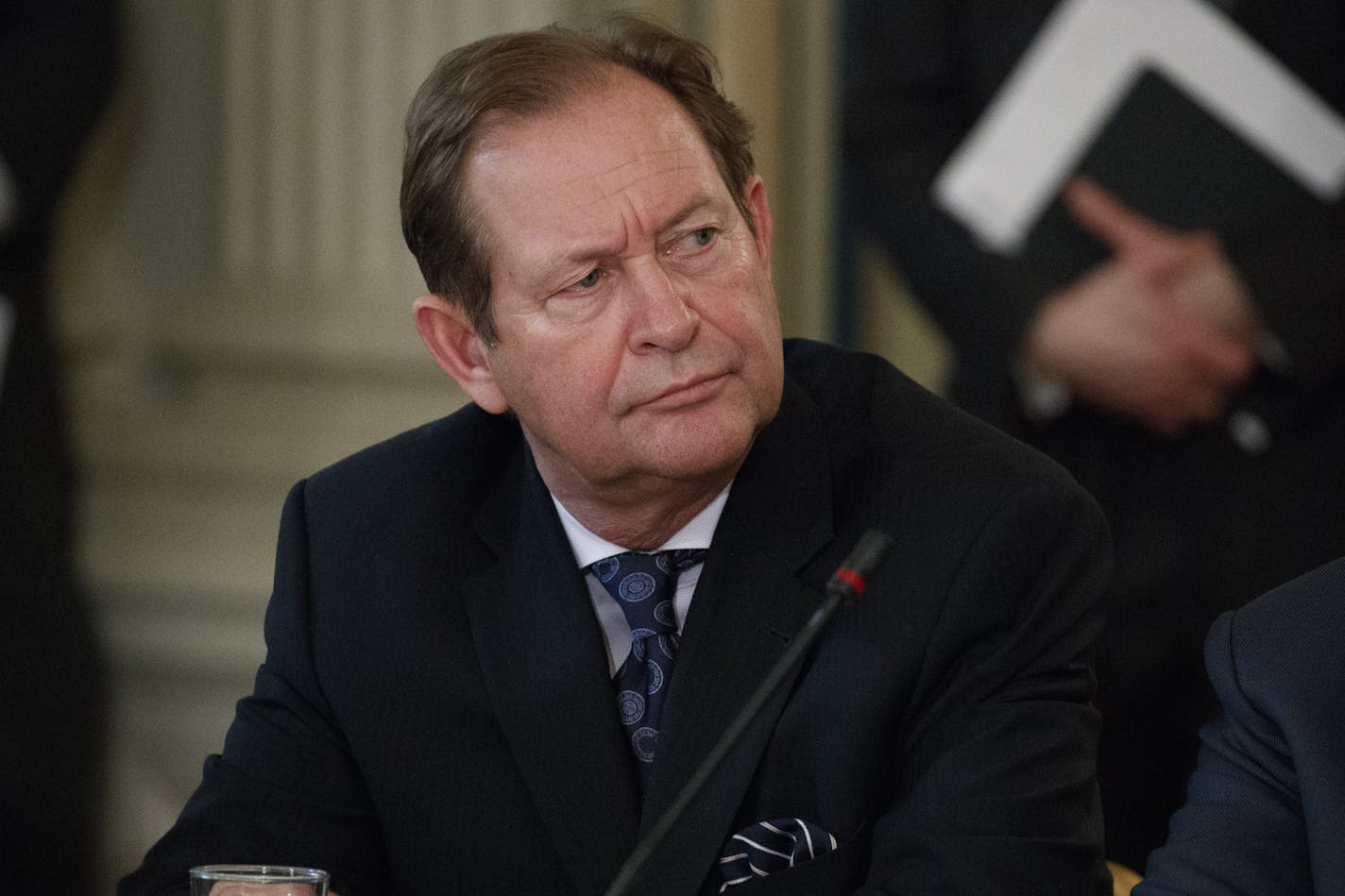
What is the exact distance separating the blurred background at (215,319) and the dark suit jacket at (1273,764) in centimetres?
271

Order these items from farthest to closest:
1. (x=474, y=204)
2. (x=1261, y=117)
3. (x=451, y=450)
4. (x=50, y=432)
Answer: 1. (x=50, y=432)
2. (x=1261, y=117)
3. (x=451, y=450)
4. (x=474, y=204)

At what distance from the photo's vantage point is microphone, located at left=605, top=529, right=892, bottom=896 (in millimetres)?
1393

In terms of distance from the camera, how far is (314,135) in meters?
4.04

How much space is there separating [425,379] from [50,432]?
2.87 ft

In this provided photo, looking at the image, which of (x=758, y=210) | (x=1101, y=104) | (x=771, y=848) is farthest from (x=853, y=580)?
(x=1101, y=104)

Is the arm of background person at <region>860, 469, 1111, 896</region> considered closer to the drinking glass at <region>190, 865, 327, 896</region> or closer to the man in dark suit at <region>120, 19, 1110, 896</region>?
the man in dark suit at <region>120, 19, 1110, 896</region>

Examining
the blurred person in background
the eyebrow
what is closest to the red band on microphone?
the eyebrow

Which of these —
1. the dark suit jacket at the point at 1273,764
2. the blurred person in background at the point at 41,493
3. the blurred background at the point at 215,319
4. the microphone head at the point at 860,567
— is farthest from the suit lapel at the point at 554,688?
the blurred person in background at the point at 41,493

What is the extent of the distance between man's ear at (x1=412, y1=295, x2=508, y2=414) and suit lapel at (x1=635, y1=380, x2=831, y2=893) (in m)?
0.34

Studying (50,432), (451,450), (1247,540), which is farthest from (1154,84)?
(50,432)

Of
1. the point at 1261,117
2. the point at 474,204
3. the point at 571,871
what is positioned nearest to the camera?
the point at 571,871

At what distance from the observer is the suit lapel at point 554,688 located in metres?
1.90

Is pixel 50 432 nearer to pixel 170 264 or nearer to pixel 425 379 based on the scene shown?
pixel 170 264

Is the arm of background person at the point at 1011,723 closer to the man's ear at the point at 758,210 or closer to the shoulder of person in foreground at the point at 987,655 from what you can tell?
the shoulder of person in foreground at the point at 987,655
